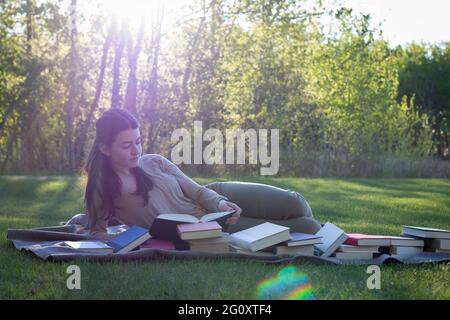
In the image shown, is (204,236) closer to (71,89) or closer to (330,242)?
(330,242)

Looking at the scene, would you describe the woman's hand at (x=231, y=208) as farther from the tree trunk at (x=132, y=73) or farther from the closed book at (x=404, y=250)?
the tree trunk at (x=132, y=73)

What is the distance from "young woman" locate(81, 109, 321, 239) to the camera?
4516 mm

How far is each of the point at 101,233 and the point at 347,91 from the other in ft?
56.6

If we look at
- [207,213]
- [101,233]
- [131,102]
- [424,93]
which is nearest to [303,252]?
[207,213]

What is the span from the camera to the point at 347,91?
2097cm

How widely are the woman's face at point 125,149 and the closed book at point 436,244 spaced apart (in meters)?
2.00

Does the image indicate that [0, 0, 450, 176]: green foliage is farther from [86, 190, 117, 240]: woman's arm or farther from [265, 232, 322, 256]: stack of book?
[265, 232, 322, 256]: stack of book

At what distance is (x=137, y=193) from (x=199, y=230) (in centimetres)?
72

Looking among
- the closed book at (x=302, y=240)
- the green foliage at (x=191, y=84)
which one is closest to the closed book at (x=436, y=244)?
the closed book at (x=302, y=240)

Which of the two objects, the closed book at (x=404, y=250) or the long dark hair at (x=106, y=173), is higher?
the long dark hair at (x=106, y=173)

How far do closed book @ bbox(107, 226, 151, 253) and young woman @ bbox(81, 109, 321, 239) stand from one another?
37 cm

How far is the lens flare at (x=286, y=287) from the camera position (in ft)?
10.1

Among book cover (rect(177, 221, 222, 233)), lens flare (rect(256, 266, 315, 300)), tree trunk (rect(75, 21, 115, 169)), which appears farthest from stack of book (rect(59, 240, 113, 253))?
tree trunk (rect(75, 21, 115, 169))

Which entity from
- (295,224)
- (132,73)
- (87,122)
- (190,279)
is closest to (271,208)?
(295,224)
